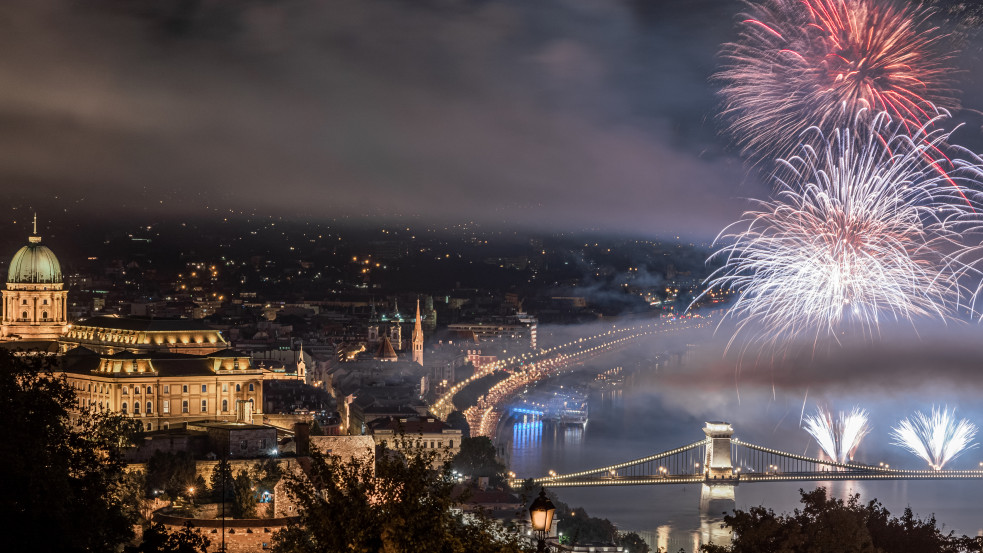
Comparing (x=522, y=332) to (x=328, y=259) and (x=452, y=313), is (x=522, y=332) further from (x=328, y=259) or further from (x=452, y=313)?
(x=328, y=259)

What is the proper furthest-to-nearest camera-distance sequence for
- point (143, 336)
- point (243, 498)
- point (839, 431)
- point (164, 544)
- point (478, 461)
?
1. point (839, 431)
2. point (143, 336)
3. point (478, 461)
4. point (243, 498)
5. point (164, 544)

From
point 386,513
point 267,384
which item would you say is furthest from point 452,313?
point 386,513

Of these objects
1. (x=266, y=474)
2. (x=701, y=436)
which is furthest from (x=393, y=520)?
(x=701, y=436)

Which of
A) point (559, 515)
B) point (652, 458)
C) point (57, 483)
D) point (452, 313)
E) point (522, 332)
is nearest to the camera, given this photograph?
point (57, 483)

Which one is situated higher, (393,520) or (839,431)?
(839,431)

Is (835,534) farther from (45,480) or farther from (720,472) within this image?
(720,472)

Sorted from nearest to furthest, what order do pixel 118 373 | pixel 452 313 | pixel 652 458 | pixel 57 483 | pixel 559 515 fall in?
1. pixel 57 483
2. pixel 559 515
3. pixel 118 373
4. pixel 652 458
5. pixel 452 313

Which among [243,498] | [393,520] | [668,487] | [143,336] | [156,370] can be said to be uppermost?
[143,336]

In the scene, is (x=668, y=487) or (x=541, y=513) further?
(x=668, y=487)
